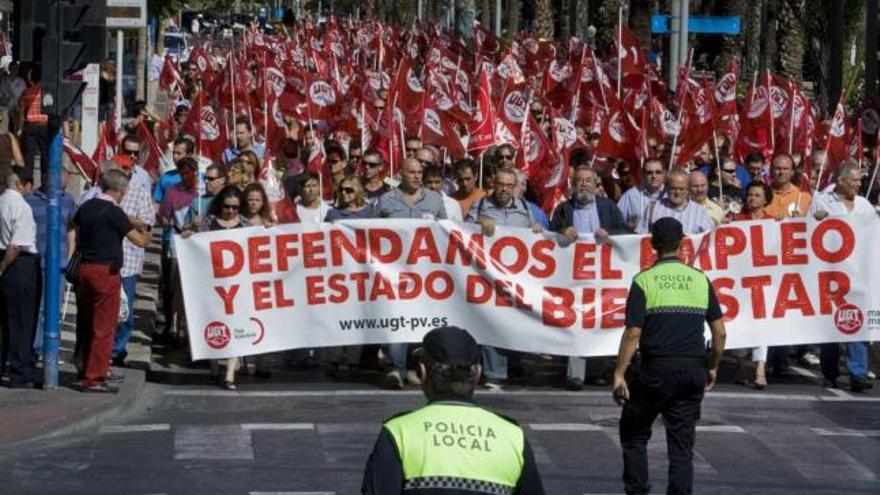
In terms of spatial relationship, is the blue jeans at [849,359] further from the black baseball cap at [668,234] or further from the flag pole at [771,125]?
the flag pole at [771,125]

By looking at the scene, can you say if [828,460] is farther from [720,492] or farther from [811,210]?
[811,210]

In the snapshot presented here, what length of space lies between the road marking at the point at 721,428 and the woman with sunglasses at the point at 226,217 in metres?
3.53

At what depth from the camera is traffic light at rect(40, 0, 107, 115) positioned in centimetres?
1502

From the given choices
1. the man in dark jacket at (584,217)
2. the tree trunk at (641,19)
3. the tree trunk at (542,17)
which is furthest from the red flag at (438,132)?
the tree trunk at (542,17)

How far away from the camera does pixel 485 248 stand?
1592 cm


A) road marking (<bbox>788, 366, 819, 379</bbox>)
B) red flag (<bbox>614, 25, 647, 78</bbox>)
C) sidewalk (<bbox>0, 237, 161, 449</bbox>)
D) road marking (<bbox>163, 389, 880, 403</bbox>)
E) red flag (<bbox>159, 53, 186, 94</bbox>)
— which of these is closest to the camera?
sidewalk (<bbox>0, 237, 161, 449</bbox>)

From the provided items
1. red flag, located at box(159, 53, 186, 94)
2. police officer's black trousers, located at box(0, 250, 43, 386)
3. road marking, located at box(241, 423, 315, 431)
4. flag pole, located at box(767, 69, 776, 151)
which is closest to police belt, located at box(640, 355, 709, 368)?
road marking, located at box(241, 423, 315, 431)

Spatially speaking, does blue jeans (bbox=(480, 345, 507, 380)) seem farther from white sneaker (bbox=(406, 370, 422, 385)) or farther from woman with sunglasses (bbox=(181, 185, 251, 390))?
woman with sunglasses (bbox=(181, 185, 251, 390))

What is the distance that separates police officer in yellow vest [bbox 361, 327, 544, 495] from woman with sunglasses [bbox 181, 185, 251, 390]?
964cm

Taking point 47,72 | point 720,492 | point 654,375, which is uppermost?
point 47,72

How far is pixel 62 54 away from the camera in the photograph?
15109mm

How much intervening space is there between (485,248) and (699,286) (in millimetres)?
5423

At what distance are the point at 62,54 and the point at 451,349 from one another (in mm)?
9389

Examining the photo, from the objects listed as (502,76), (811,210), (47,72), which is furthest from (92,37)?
(502,76)
